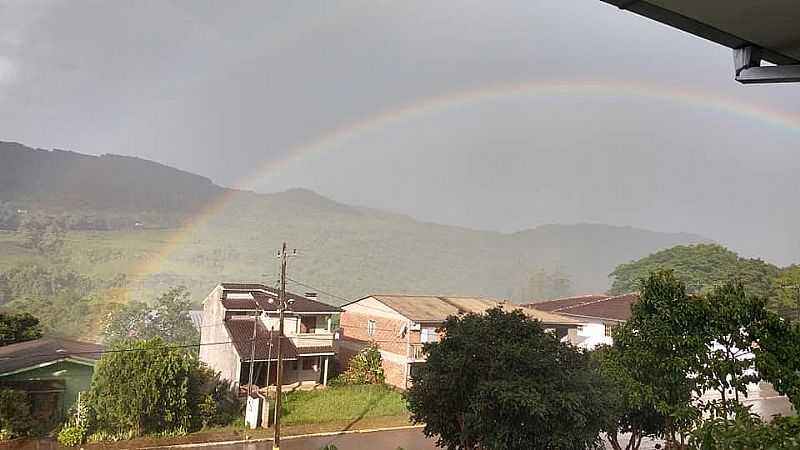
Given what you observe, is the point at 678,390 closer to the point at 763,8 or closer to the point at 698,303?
the point at 698,303

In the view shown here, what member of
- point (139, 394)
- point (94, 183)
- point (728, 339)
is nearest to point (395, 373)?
point (139, 394)

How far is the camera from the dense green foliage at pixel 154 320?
1194 cm

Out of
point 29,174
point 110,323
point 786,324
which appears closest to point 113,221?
point 29,174

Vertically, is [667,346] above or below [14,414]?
above

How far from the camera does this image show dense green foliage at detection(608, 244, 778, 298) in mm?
19984

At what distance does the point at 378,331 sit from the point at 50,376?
17.6 ft

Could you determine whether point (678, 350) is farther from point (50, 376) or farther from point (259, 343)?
point (50, 376)

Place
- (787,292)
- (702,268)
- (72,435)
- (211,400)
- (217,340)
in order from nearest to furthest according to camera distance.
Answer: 1. (72,435)
2. (211,400)
3. (217,340)
4. (787,292)
5. (702,268)

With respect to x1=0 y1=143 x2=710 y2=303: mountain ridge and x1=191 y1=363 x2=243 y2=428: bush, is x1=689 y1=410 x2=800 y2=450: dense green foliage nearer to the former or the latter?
x1=191 y1=363 x2=243 y2=428: bush

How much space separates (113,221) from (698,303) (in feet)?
92.3

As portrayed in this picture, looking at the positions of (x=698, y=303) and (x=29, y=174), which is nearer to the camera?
(x=698, y=303)

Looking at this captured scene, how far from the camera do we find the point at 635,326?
16.4 ft

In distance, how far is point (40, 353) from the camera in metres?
6.99

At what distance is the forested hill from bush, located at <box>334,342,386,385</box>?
20.6 m
